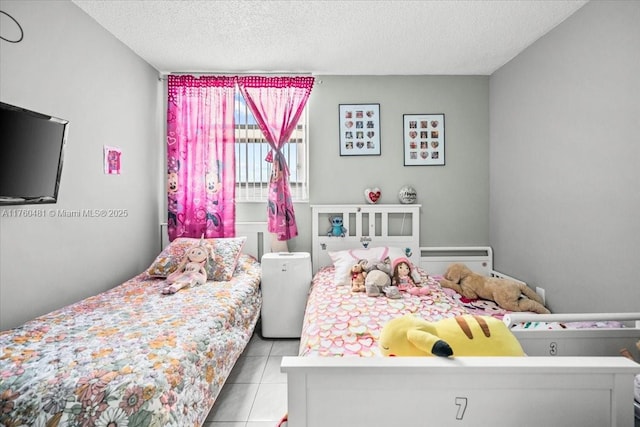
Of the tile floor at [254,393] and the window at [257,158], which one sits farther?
the window at [257,158]

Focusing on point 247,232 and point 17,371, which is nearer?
point 17,371

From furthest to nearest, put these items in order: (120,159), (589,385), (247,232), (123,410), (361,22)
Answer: (247,232), (120,159), (361,22), (123,410), (589,385)

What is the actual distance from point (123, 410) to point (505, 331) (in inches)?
55.2

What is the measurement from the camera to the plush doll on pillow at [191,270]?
8.70ft

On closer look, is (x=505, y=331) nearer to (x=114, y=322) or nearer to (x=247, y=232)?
(x=114, y=322)

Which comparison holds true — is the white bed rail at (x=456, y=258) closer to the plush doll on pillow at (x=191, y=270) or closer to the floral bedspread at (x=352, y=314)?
the floral bedspread at (x=352, y=314)

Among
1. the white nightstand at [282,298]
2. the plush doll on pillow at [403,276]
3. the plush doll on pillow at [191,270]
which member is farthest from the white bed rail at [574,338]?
the plush doll on pillow at [191,270]

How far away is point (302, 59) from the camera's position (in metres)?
3.09

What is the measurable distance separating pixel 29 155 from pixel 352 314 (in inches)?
81.8

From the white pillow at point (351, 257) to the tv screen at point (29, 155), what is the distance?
2097mm

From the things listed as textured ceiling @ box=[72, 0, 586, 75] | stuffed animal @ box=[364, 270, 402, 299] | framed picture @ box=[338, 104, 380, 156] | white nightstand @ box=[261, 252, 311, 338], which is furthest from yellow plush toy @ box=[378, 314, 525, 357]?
framed picture @ box=[338, 104, 380, 156]

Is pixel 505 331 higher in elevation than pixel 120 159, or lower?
lower

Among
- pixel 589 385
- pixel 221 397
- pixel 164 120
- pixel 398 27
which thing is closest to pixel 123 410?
pixel 221 397

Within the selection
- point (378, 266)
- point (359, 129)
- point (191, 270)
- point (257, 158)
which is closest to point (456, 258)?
point (378, 266)
